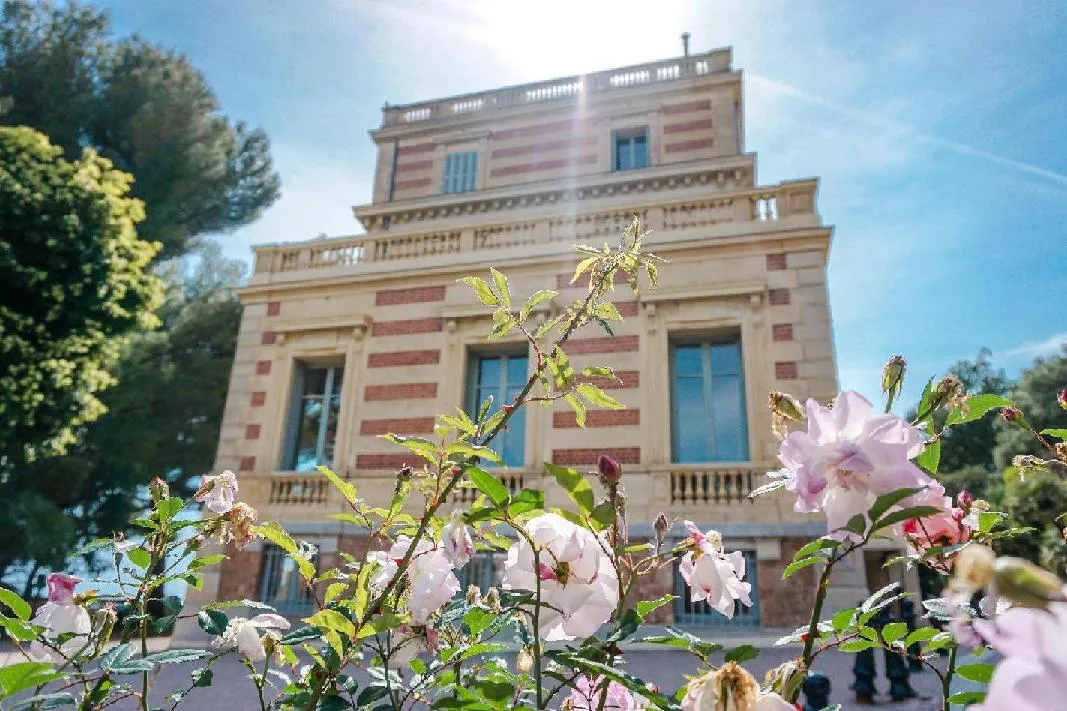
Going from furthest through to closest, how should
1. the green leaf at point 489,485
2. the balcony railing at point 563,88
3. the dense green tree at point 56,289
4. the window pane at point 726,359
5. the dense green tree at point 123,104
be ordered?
the dense green tree at point 123,104 < the balcony railing at point 563,88 < the dense green tree at point 56,289 < the window pane at point 726,359 < the green leaf at point 489,485

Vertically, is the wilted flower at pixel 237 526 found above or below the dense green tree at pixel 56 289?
below

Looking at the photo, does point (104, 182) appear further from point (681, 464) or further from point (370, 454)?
point (681, 464)

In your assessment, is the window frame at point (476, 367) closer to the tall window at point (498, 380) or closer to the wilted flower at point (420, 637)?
the tall window at point (498, 380)

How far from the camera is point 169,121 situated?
684 inches

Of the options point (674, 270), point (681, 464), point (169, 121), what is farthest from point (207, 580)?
point (169, 121)

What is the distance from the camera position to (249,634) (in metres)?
1.21

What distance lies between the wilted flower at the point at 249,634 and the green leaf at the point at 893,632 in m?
1.04

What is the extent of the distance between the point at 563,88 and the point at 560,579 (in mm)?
15540

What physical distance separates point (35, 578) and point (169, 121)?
11.9m

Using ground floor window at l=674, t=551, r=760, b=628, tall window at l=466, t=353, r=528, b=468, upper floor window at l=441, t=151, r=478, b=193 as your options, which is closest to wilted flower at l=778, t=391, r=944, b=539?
ground floor window at l=674, t=551, r=760, b=628

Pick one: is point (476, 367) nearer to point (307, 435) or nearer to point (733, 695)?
point (307, 435)

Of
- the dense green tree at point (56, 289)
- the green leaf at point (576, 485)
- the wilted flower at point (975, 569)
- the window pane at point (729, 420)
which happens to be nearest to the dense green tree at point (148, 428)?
the dense green tree at point (56, 289)

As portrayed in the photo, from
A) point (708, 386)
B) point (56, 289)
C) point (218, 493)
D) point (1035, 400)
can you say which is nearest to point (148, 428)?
point (56, 289)

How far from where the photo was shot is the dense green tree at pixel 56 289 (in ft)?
32.0
